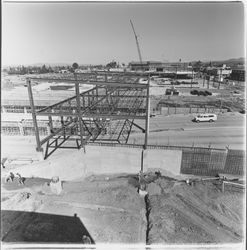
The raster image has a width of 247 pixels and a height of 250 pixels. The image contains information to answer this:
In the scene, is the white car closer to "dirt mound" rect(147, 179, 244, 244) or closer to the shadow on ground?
"dirt mound" rect(147, 179, 244, 244)

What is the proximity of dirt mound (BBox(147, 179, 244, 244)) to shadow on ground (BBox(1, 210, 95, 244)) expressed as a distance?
4.40m

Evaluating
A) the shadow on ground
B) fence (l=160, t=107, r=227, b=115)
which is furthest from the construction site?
fence (l=160, t=107, r=227, b=115)

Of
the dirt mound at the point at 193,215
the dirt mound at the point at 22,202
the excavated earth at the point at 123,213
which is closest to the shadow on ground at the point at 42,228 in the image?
the excavated earth at the point at 123,213

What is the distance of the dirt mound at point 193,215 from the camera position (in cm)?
1151

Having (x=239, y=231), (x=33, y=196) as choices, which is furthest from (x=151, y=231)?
(x=33, y=196)

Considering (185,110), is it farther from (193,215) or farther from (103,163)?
(193,215)

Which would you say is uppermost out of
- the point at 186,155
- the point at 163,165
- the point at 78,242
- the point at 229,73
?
the point at 229,73

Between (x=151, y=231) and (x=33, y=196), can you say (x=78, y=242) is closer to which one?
(x=151, y=231)

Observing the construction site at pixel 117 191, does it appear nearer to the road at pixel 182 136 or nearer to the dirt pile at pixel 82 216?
the dirt pile at pixel 82 216

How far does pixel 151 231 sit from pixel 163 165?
758 cm

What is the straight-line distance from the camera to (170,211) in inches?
525

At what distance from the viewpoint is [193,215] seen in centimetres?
1302

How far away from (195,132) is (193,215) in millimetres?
15256

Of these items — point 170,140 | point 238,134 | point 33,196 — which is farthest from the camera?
point 238,134
